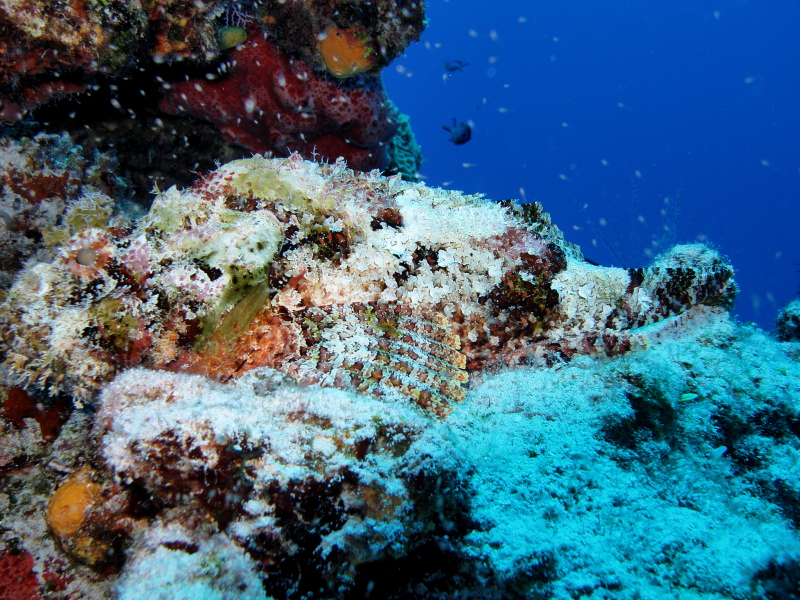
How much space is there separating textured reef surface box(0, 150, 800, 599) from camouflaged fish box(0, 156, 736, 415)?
2 centimetres

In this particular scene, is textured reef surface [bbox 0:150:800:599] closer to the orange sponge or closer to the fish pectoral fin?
the fish pectoral fin

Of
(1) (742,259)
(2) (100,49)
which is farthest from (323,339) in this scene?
(1) (742,259)

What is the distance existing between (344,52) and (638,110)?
136 meters

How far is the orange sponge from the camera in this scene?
4957 millimetres

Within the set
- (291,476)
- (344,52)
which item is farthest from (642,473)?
(344,52)

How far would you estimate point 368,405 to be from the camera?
2.62 metres

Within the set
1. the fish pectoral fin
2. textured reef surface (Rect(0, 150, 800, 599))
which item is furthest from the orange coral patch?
the fish pectoral fin

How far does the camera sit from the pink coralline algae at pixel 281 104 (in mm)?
5574

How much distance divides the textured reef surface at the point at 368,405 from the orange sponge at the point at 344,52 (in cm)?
210

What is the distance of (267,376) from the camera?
2.85 metres


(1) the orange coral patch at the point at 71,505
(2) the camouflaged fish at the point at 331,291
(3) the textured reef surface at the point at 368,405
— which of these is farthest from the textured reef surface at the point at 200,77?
(1) the orange coral patch at the point at 71,505

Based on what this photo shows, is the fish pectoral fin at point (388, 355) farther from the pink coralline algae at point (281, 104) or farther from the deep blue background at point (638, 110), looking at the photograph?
the deep blue background at point (638, 110)

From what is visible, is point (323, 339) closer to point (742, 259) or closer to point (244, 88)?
point (244, 88)

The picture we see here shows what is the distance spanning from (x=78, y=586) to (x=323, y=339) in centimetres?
194
